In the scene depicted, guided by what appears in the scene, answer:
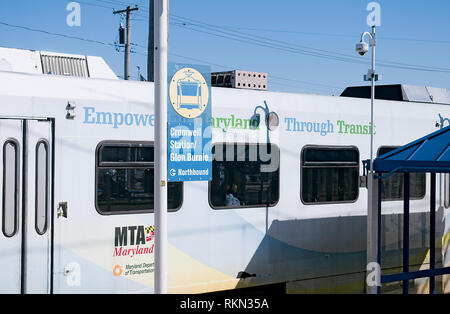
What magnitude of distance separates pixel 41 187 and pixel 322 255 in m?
4.56

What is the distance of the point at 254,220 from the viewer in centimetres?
977

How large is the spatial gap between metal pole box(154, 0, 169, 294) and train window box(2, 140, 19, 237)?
1.85 metres

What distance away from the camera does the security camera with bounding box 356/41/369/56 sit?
16312 mm

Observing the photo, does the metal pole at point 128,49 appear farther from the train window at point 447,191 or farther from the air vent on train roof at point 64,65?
the air vent on train roof at point 64,65

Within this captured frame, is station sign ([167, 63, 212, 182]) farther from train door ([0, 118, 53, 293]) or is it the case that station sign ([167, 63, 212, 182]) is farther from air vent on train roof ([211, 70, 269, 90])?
train door ([0, 118, 53, 293])

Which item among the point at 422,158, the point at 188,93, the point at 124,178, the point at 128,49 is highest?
the point at 128,49

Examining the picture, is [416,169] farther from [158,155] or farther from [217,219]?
[158,155]

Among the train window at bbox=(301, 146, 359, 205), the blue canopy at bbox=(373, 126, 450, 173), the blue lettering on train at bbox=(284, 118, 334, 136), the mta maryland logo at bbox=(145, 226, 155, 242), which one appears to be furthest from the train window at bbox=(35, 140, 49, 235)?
the blue canopy at bbox=(373, 126, 450, 173)

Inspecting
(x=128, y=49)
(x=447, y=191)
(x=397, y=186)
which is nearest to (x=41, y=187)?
(x=397, y=186)

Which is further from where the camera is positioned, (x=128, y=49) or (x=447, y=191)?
(x=128, y=49)

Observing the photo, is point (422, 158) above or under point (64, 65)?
under

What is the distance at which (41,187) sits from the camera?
7.93 metres

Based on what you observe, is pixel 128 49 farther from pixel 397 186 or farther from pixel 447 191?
pixel 397 186
